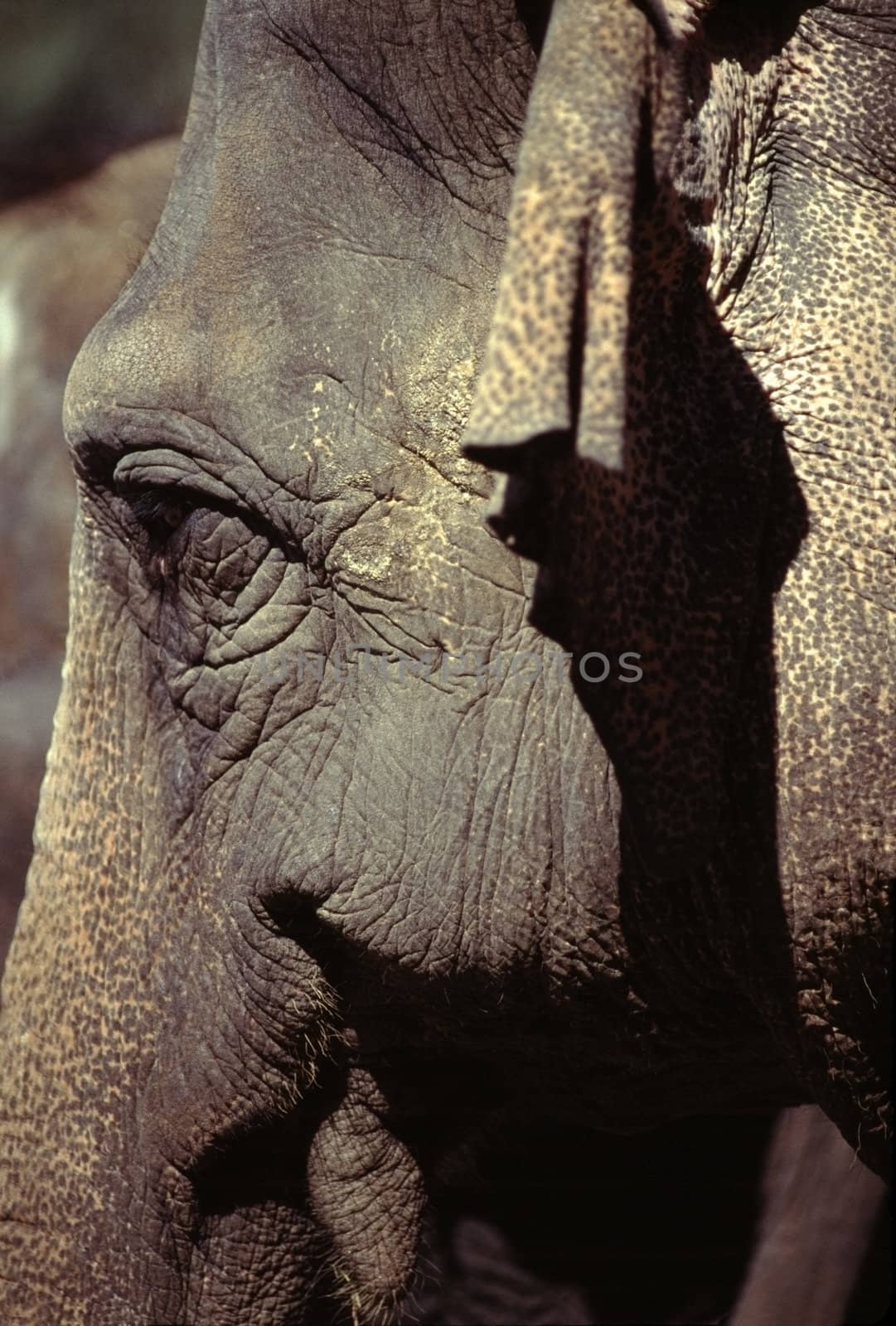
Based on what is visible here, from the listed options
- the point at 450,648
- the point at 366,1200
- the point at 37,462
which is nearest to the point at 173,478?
the point at 450,648

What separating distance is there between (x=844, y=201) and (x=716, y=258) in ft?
0.32

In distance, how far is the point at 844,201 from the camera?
3.27 ft

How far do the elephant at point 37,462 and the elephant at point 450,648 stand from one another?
1.05 metres

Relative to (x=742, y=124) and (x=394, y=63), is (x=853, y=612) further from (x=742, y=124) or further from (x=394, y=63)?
(x=394, y=63)

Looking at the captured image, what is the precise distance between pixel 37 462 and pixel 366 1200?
138 centimetres

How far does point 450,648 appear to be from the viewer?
109 cm

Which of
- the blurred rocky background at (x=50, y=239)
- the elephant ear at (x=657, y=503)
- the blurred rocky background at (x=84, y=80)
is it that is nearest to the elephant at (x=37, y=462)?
the blurred rocky background at (x=50, y=239)

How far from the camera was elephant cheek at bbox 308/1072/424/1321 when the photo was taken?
129 cm

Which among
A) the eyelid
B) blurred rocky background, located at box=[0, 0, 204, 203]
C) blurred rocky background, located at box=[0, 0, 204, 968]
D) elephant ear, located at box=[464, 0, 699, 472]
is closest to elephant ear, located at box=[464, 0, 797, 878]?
elephant ear, located at box=[464, 0, 699, 472]

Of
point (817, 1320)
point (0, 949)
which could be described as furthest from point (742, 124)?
point (0, 949)

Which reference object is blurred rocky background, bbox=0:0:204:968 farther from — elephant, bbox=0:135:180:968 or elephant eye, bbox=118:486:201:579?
elephant eye, bbox=118:486:201:579

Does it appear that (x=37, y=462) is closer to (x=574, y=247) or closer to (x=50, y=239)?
(x=50, y=239)

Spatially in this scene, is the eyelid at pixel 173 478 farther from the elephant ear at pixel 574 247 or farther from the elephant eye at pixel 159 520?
the elephant ear at pixel 574 247

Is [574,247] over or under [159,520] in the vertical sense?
over
